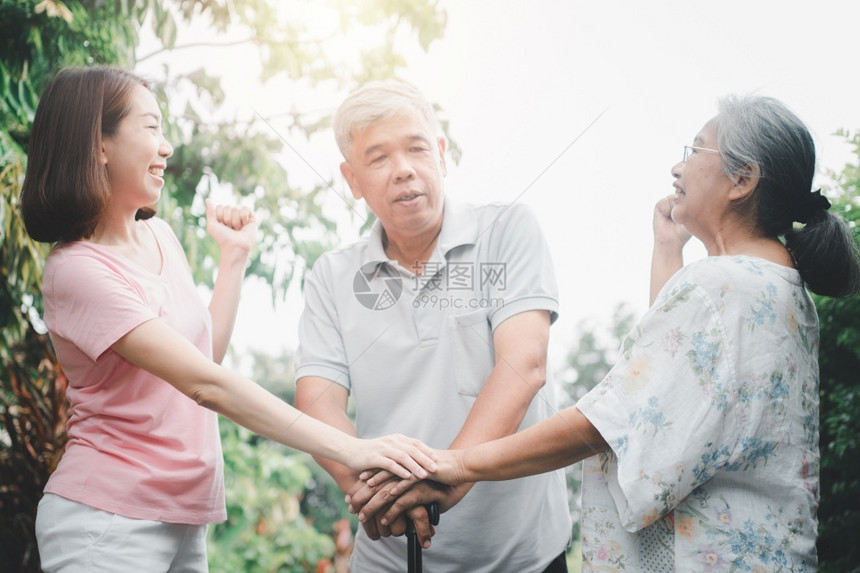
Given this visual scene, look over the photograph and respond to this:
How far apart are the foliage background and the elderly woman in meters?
0.25

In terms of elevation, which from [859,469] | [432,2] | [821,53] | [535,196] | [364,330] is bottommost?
[859,469]

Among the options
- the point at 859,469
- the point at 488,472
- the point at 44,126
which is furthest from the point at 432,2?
the point at 859,469

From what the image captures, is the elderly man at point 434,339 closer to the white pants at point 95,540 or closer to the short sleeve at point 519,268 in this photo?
the short sleeve at point 519,268

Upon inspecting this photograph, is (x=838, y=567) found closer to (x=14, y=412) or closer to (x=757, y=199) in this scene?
(x=757, y=199)

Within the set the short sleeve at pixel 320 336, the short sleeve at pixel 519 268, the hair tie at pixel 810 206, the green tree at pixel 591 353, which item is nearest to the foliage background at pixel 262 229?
the green tree at pixel 591 353

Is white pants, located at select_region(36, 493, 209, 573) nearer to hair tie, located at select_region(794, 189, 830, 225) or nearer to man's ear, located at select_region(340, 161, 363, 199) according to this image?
man's ear, located at select_region(340, 161, 363, 199)

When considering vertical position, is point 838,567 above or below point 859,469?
below

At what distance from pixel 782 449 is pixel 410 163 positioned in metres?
0.73

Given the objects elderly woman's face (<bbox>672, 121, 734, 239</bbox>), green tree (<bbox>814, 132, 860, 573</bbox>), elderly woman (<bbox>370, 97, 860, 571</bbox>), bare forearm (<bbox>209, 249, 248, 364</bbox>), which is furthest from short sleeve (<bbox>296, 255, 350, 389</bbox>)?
green tree (<bbox>814, 132, 860, 573</bbox>)

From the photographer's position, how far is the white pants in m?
1.10

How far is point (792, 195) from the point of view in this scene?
116 cm

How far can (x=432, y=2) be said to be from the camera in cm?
157

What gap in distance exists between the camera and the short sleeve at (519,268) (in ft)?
4.37

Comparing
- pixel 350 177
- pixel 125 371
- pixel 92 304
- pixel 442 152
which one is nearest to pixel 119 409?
pixel 125 371
